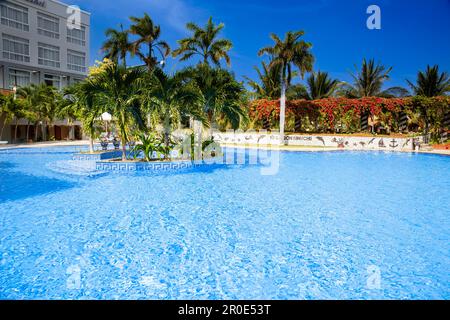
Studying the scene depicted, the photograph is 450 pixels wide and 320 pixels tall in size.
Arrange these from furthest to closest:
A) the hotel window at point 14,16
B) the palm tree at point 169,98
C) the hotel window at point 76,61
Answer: the hotel window at point 76,61 < the hotel window at point 14,16 < the palm tree at point 169,98

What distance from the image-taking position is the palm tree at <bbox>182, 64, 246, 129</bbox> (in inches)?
661

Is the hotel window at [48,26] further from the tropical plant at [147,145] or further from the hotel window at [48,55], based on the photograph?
the tropical plant at [147,145]

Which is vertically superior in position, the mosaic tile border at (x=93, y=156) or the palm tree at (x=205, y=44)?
the palm tree at (x=205, y=44)

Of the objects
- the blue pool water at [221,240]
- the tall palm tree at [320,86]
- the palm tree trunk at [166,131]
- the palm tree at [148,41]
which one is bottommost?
the blue pool water at [221,240]

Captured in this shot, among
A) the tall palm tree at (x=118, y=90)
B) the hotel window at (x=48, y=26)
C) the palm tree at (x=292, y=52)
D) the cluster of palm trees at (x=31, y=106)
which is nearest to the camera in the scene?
the tall palm tree at (x=118, y=90)

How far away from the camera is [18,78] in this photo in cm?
3744

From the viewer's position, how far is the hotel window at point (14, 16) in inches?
1351

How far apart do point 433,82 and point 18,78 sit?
4555cm

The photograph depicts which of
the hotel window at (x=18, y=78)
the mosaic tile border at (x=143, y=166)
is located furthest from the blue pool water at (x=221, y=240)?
the hotel window at (x=18, y=78)

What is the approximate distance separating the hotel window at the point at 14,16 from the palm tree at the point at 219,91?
96.4 ft

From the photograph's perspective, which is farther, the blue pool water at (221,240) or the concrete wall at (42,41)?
the concrete wall at (42,41)

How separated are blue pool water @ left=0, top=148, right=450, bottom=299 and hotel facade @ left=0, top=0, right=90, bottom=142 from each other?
27.5 metres

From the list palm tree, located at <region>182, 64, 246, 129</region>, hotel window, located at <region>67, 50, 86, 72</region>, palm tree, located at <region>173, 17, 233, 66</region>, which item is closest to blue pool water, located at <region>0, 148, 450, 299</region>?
palm tree, located at <region>182, 64, 246, 129</region>

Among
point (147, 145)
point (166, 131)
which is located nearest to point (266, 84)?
point (166, 131)
